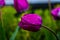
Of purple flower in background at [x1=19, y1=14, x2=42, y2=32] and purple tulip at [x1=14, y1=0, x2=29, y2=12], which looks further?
purple tulip at [x1=14, y1=0, x2=29, y2=12]

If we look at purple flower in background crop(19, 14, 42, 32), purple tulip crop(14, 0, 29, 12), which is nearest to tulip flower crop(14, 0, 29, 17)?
purple tulip crop(14, 0, 29, 12)

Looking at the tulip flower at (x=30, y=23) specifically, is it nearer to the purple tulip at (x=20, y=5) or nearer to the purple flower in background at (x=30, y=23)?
the purple flower in background at (x=30, y=23)

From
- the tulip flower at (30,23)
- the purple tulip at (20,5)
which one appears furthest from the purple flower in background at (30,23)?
the purple tulip at (20,5)

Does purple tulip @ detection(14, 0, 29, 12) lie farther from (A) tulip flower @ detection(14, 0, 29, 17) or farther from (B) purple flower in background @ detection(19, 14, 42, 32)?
(B) purple flower in background @ detection(19, 14, 42, 32)

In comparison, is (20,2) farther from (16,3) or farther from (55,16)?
(55,16)

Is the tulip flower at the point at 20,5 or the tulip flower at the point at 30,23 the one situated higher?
the tulip flower at the point at 30,23

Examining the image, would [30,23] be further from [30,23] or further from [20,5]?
[20,5]

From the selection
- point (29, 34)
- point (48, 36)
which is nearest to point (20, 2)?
point (29, 34)

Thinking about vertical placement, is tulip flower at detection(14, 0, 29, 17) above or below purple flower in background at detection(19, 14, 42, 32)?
below

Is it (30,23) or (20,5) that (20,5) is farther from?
(30,23)

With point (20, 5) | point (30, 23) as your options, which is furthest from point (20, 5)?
point (30, 23)

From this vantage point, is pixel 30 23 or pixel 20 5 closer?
pixel 30 23
